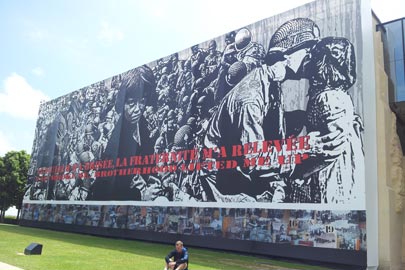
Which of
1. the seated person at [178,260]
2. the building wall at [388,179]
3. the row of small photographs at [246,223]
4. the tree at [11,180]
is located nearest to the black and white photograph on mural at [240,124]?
the row of small photographs at [246,223]

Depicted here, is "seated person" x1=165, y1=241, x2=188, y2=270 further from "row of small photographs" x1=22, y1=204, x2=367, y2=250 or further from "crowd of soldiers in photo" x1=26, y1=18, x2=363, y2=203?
"crowd of soldiers in photo" x1=26, y1=18, x2=363, y2=203

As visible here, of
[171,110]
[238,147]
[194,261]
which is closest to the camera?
[194,261]

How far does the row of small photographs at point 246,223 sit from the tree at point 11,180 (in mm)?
17824

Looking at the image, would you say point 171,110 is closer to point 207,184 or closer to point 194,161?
point 194,161

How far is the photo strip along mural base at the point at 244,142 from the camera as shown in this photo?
17.0 meters

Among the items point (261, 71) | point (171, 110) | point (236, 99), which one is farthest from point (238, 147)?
point (171, 110)

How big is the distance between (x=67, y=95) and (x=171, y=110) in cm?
1481

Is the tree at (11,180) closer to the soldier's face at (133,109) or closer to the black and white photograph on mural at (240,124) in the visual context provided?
the black and white photograph on mural at (240,124)

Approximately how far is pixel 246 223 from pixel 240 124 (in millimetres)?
5099

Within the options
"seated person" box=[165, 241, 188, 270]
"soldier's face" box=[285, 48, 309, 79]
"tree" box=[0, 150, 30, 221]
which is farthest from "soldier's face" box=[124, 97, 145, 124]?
"tree" box=[0, 150, 30, 221]

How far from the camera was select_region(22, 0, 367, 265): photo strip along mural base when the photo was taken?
17.0 m

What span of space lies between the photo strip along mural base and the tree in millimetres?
15290

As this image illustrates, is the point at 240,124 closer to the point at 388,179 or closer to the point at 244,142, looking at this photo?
the point at 244,142

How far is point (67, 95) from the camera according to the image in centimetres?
3553
